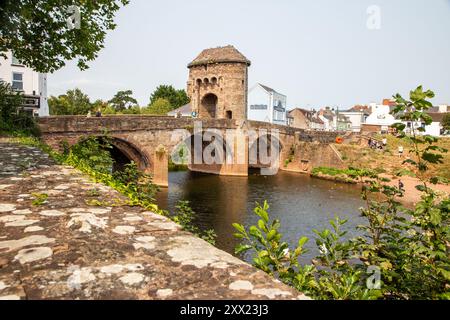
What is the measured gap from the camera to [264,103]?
60125 mm

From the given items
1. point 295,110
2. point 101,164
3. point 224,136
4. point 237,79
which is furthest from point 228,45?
point 295,110

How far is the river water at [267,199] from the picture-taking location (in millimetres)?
17188

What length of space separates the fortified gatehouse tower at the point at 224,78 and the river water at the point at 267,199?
7.53 meters

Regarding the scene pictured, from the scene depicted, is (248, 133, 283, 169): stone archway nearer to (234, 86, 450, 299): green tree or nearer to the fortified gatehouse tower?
the fortified gatehouse tower

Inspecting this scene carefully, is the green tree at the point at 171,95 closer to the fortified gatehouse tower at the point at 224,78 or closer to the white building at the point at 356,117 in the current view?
the fortified gatehouse tower at the point at 224,78

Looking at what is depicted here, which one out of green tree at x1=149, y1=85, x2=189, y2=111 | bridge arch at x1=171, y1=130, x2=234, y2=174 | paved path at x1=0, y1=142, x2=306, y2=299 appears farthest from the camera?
green tree at x1=149, y1=85, x2=189, y2=111

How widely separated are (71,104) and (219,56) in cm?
4111

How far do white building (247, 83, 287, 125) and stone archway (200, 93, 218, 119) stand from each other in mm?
22147

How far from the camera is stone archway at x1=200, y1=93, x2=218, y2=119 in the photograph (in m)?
38.3

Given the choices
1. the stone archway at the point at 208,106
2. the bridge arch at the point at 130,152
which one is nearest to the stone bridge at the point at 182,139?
the bridge arch at the point at 130,152

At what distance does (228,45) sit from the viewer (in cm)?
3581

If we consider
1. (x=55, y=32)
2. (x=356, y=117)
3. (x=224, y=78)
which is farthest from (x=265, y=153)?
(x=356, y=117)

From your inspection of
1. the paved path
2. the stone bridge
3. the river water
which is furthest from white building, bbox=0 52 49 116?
the paved path
